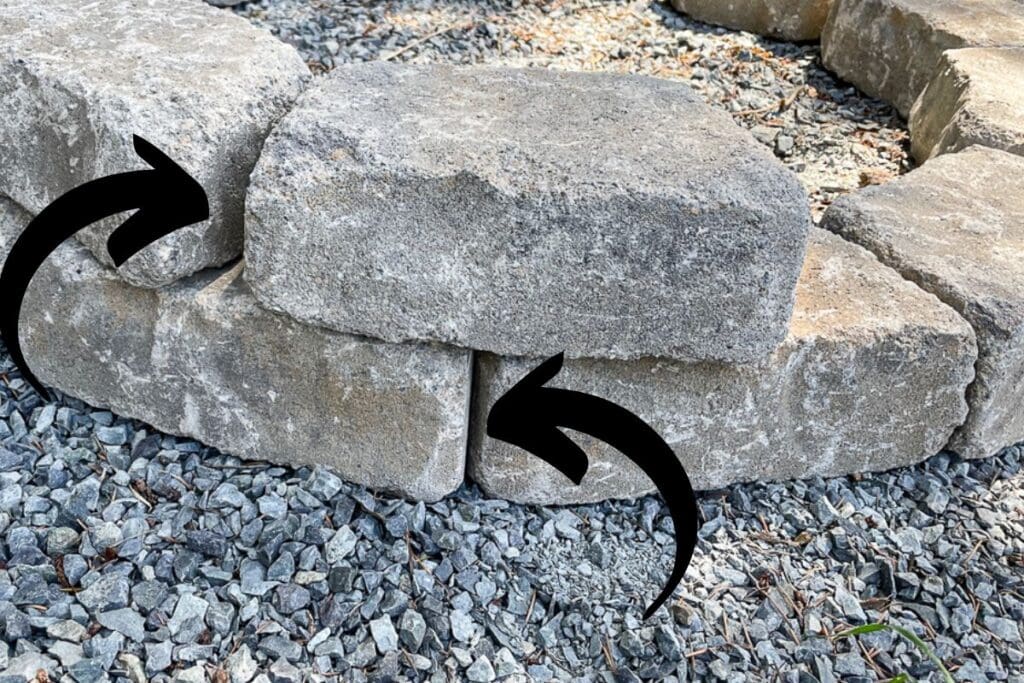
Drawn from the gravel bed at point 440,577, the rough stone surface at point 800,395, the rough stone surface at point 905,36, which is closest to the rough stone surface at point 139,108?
the gravel bed at point 440,577

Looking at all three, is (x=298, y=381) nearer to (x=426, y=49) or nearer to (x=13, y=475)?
(x=13, y=475)

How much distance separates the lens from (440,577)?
6.96ft

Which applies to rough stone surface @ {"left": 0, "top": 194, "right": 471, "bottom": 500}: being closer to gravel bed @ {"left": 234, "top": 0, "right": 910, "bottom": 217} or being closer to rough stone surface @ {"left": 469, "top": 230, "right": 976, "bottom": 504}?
rough stone surface @ {"left": 469, "top": 230, "right": 976, "bottom": 504}

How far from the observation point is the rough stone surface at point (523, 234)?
6.25ft

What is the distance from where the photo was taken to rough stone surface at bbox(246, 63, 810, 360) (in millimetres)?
1905

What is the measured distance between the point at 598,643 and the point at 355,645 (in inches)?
18.3

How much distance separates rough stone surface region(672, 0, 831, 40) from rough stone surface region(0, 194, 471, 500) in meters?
3.14

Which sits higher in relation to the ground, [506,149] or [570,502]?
[506,149]

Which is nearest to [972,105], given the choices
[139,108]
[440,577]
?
[440,577]

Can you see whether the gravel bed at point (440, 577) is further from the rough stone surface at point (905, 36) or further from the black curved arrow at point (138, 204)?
the rough stone surface at point (905, 36)

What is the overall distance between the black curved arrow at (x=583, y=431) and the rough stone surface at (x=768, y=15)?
9.82ft

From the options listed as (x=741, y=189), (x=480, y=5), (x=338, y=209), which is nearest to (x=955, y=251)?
(x=741, y=189)

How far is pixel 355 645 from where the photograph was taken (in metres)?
1.99

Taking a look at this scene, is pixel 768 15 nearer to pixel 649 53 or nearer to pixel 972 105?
pixel 649 53
